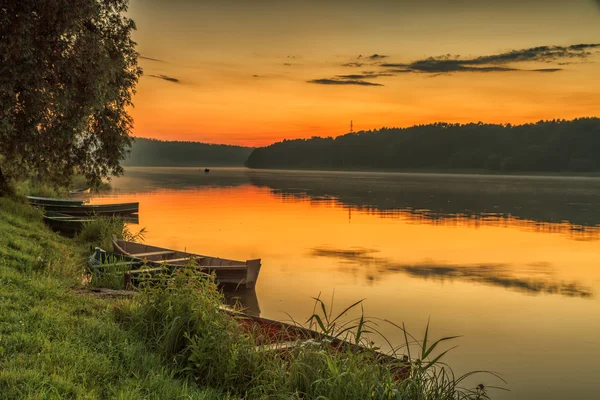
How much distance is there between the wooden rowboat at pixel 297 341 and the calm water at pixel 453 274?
3142 millimetres

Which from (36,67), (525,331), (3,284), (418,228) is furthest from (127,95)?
(418,228)

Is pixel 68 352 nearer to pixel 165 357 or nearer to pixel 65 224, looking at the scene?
pixel 165 357

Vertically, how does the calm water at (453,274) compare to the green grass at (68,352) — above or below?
below

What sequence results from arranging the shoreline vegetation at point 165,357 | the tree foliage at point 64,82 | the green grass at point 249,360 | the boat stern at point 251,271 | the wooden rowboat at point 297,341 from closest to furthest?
the shoreline vegetation at point 165,357
the green grass at point 249,360
the wooden rowboat at point 297,341
the tree foliage at point 64,82
the boat stern at point 251,271

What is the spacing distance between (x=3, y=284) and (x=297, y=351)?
616 cm

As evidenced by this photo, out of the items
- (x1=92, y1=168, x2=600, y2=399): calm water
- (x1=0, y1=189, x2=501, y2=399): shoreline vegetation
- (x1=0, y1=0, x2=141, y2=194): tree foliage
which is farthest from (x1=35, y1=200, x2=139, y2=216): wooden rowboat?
(x1=0, y1=189, x2=501, y2=399): shoreline vegetation

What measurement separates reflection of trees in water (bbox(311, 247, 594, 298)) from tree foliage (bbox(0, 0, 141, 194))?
11.7 metres

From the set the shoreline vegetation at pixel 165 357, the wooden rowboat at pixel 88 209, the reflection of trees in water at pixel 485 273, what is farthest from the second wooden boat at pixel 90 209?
the shoreline vegetation at pixel 165 357

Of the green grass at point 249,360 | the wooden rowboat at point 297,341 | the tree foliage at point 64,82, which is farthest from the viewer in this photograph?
the tree foliage at point 64,82

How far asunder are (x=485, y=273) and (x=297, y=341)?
15633mm

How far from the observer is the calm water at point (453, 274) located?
511 inches

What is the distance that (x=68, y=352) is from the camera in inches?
311

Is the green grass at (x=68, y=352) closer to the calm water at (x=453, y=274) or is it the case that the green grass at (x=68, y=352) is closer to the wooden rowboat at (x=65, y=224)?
the calm water at (x=453, y=274)

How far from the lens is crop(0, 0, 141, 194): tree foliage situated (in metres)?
16.4
